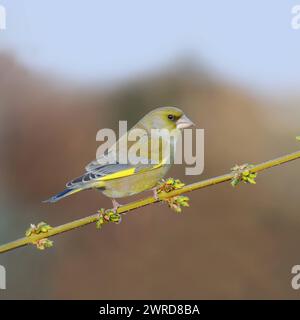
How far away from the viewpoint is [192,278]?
512 cm

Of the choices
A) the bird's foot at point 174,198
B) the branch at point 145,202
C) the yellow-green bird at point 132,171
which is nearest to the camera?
the branch at point 145,202

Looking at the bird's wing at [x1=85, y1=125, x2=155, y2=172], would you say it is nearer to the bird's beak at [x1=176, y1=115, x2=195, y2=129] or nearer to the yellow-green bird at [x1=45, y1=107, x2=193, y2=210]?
the yellow-green bird at [x1=45, y1=107, x2=193, y2=210]

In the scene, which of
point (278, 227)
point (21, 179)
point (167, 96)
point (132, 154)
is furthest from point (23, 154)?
point (132, 154)

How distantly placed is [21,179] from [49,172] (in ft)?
0.92

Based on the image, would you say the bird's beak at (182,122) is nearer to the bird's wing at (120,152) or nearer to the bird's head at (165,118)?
the bird's head at (165,118)

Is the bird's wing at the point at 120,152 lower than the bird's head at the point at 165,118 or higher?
lower
